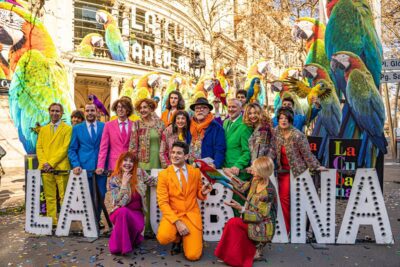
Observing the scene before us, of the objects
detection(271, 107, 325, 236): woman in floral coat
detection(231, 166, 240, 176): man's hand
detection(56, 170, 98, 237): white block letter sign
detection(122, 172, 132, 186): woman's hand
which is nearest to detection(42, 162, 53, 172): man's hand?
detection(56, 170, 98, 237): white block letter sign

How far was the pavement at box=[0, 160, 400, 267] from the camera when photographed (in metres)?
4.14

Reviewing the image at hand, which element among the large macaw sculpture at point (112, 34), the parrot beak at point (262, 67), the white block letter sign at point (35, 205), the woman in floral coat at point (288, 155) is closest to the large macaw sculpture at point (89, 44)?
the large macaw sculpture at point (112, 34)

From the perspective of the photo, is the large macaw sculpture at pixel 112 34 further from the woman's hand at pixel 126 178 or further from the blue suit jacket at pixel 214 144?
the woman's hand at pixel 126 178

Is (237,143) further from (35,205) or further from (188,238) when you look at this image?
(35,205)

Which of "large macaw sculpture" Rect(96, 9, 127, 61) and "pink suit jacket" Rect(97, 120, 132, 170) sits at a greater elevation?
"large macaw sculpture" Rect(96, 9, 127, 61)

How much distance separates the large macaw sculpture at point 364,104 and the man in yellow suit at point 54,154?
5.42m

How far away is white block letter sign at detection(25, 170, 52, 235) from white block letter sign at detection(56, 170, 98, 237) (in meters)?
0.27

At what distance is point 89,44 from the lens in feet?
79.0

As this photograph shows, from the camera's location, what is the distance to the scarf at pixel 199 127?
498 cm

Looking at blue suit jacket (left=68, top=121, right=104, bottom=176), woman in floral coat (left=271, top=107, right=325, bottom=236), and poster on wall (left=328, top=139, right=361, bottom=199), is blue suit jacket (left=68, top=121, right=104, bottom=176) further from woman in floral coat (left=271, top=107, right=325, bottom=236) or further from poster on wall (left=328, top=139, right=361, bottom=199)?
poster on wall (left=328, top=139, right=361, bottom=199)

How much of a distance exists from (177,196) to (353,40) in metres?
5.14

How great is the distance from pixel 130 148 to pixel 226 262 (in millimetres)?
2133

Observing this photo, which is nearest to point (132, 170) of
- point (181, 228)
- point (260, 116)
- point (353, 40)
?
point (181, 228)

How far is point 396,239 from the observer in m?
4.90
